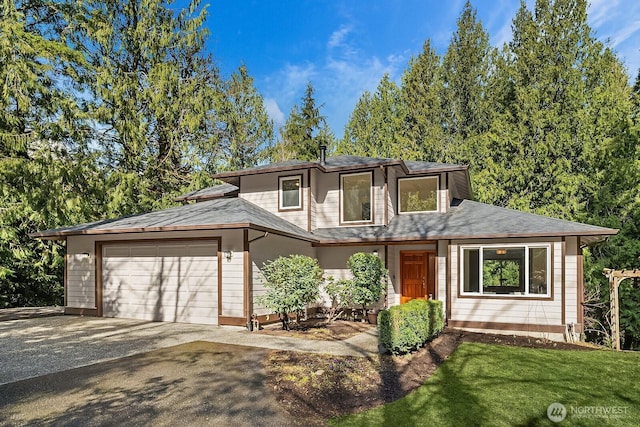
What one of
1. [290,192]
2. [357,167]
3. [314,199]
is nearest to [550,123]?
[357,167]

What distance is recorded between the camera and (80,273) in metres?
12.3

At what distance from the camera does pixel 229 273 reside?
33.4 feet

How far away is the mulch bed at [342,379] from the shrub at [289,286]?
2.20m

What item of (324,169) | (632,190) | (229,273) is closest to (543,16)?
(632,190)

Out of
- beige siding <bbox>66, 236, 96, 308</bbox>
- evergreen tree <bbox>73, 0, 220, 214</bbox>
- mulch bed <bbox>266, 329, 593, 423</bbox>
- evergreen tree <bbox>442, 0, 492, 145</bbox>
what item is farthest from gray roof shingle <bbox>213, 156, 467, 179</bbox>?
evergreen tree <bbox>442, 0, 492, 145</bbox>

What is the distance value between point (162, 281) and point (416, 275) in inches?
300

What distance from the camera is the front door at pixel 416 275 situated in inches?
489

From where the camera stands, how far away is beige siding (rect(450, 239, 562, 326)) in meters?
9.82

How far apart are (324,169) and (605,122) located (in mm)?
14395

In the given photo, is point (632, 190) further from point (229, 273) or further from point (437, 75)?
point (229, 273)

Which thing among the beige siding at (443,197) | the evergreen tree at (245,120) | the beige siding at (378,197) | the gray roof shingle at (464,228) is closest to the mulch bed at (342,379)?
the gray roof shingle at (464,228)

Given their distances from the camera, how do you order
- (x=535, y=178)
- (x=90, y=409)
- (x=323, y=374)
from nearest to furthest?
1. (x=90, y=409)
2. (x=323, y=374)
3. (x=535, y=178)

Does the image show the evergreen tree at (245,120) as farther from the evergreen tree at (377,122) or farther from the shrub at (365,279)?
the shrub at (365,279)

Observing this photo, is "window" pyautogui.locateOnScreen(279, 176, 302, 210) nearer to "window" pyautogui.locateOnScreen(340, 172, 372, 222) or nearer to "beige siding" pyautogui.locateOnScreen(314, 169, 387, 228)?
"beige siding" pyautogui.locateOnScreen(314, 169, 387, 228)
